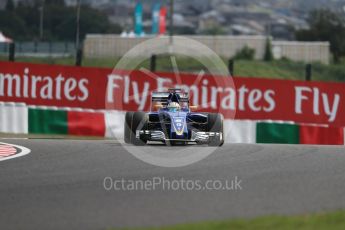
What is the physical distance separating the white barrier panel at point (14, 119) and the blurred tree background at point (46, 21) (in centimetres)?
3475

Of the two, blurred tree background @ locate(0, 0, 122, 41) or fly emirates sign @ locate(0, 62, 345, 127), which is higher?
blurred tree background @ locate(0, 0, 122, 41)

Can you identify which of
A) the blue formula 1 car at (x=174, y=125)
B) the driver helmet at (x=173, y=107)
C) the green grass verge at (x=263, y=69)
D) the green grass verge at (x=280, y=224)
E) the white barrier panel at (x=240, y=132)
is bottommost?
the green grass verge at (x=280, y=224)

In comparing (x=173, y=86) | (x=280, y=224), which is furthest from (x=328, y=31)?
(x=280, y=224)

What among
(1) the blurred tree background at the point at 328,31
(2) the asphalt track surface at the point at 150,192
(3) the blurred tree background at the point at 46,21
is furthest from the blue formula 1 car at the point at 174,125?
(1) the blurred tree background at the point at 328,31

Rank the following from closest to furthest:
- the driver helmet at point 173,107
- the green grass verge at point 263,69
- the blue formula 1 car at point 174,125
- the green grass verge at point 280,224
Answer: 1. the green grass verge at point 280,224
2. the blue formula 1 car at point 174,125
3. the driver helmet at point 173,107
4. the green grass verge at point 263,69

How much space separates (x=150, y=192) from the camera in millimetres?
9875

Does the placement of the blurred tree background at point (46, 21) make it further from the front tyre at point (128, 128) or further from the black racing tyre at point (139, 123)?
the black racing tyre at point (139, 123)

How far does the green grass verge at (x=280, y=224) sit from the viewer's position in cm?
773

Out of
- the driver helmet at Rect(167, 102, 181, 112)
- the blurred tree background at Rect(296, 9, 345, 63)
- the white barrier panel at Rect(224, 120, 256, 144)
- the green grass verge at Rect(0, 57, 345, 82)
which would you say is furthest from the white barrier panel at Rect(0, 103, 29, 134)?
the blurred tree background at Rect(296, 9, 345, 63)

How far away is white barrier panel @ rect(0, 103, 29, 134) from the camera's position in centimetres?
2066

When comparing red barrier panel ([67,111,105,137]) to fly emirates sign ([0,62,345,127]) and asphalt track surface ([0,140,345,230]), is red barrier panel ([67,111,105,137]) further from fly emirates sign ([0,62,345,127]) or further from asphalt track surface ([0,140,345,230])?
asphalt track surface ([0,140,345,230])

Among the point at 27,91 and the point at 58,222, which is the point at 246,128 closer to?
the point at 27,91

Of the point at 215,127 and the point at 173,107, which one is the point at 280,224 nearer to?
the point at 173,107

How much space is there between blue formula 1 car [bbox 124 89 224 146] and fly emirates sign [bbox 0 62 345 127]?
14.9ft
